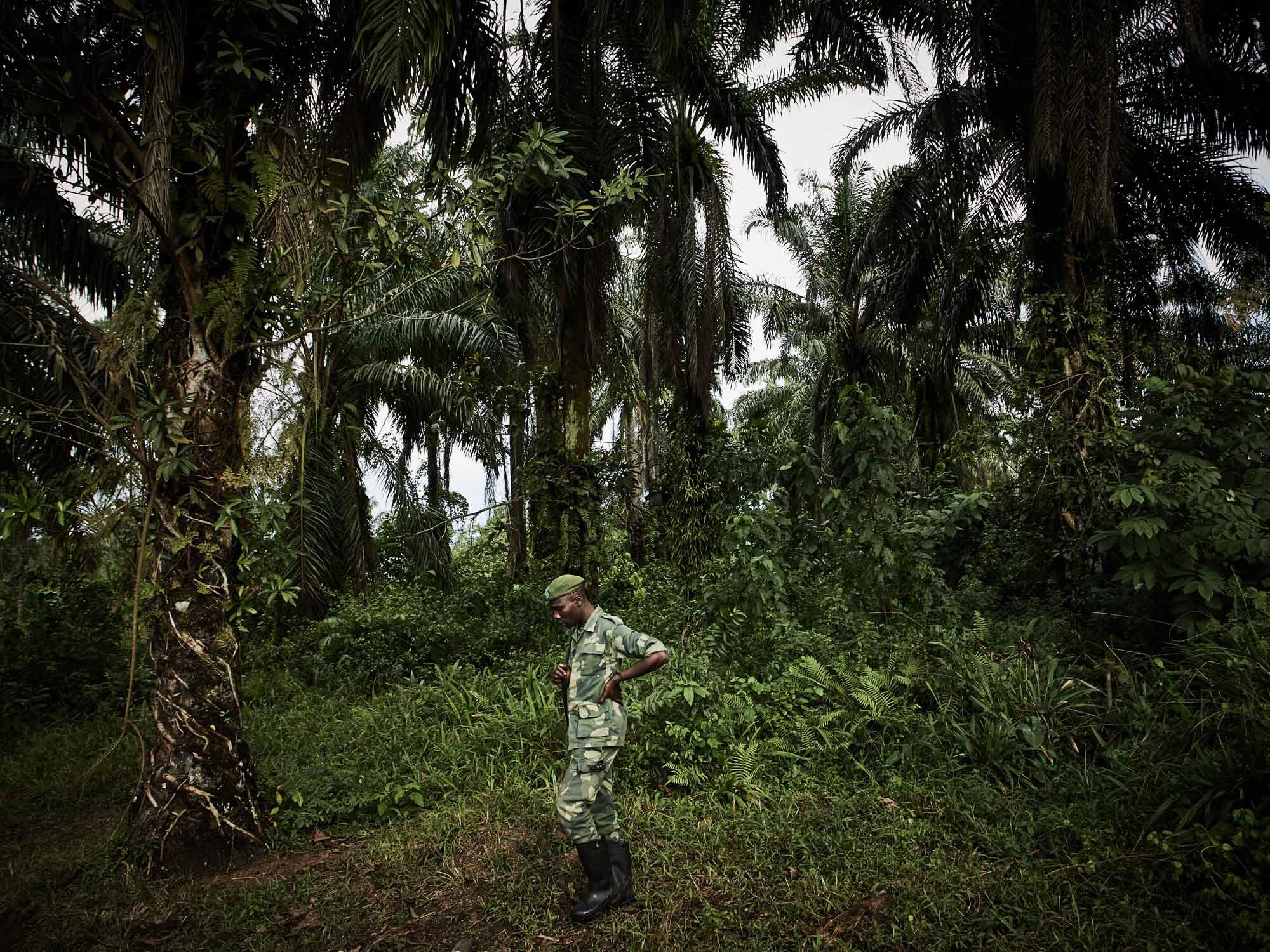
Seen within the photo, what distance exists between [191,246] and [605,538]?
505 centimetres

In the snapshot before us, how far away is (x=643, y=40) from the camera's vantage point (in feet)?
26.8

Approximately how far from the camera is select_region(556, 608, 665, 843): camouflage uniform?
3.64 m

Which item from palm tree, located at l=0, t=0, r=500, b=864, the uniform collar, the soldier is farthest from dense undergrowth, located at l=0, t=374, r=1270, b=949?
the uniform collar

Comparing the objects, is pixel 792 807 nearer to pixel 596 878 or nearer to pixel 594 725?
pixel 596 878

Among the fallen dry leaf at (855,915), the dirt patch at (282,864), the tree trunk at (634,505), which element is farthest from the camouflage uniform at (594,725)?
the tree trunk at (634,505)

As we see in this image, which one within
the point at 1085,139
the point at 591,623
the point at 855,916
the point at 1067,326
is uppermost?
the point at 1085,139

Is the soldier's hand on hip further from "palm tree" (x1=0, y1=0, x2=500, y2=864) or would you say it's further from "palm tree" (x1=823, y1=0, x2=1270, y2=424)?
"palm tree" (x1=823, y1=0, x2=1270, y2=424)

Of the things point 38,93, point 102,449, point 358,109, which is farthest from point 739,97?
point 102,449

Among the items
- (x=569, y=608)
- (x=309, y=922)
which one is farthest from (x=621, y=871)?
(x=309, y=922)

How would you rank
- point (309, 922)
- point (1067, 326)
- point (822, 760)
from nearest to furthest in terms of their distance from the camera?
point (309, 922) → point (822, 760) → point (1067, 326)

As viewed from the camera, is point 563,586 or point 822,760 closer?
point 563,586

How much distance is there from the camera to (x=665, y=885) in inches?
151

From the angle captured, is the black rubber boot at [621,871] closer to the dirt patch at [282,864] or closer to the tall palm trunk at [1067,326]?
the dirt patch at [282,864]

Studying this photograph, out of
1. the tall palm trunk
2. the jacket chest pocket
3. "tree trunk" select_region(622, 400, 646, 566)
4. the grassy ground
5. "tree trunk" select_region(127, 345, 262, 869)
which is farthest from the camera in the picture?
"tree trunk" select_region(622, 400, 646, 566)
